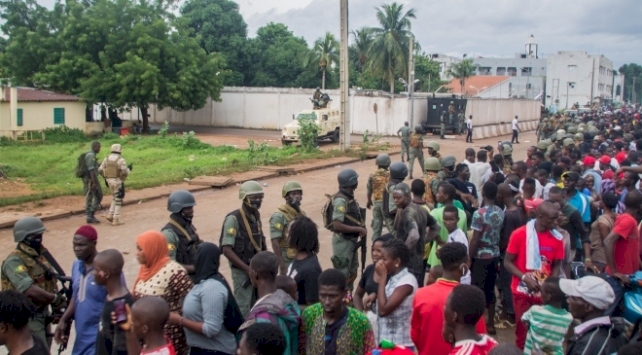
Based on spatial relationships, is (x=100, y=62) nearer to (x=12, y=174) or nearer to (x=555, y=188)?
(x=12, y=174)

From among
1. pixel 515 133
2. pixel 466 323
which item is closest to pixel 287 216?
pixel 466 323

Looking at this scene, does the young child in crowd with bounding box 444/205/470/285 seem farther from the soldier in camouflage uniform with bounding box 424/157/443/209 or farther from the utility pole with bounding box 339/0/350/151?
the utility pole with bounding box 339/0/350/151

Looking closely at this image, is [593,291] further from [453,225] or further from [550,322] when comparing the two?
[453,225]

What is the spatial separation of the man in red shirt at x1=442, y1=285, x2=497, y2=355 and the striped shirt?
Result: 0.96 metres

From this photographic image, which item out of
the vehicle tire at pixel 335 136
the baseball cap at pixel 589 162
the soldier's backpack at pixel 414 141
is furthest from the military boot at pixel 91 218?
the vehicle tire at pixel 335 136

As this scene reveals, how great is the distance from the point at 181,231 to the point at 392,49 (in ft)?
151

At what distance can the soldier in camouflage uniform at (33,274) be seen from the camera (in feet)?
16.2

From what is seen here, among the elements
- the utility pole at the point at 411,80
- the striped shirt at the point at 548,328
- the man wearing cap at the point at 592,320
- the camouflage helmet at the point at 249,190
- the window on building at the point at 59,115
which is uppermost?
the utility pole at the point at 411,80

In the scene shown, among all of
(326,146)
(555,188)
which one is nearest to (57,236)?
(555,188)

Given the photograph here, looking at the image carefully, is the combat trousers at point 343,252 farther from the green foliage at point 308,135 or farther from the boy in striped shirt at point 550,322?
the green foliage at point 308,135

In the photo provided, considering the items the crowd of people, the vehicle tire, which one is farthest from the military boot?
the vehicle tire

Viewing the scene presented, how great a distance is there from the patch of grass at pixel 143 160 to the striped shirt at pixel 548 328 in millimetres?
13066

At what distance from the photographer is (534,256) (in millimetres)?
5578

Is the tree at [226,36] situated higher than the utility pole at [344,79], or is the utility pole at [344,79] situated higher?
the tree at [226,36]
